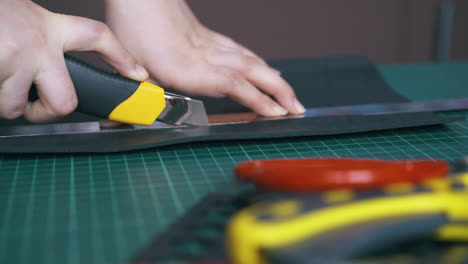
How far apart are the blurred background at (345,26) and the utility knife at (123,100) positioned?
4.67 feet

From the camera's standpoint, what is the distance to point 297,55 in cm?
240

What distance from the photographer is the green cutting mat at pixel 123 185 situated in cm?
48

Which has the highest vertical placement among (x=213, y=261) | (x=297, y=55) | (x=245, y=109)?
(x=213, y=261)

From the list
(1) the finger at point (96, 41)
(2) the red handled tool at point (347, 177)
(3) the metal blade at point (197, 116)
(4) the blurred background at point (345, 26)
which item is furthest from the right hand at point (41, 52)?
(4) the blurred background at point (345, 26)

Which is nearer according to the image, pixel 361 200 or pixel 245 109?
pixel 361 200

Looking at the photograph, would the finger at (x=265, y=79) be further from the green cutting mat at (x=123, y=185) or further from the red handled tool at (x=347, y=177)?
the red handled tool at (x=347, y=177)

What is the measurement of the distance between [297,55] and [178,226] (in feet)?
6.53

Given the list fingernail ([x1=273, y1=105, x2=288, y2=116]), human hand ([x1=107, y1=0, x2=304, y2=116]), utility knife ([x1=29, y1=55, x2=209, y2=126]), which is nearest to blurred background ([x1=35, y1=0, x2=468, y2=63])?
human hand ([x1=107, y1=0, x2=304, y2=116])

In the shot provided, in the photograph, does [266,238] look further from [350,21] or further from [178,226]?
[350,21]

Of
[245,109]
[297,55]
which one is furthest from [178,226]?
[297,55]

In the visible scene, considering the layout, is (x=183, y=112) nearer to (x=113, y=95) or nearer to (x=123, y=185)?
(x=113, y=95)

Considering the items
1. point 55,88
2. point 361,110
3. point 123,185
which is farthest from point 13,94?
point 361,110

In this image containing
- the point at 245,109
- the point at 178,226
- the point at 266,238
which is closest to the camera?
the point at 266,238

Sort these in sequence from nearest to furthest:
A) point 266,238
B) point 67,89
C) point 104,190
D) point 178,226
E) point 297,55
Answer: point 266,238
point 178,226
point 104,190
point 67,89
point 297,55
